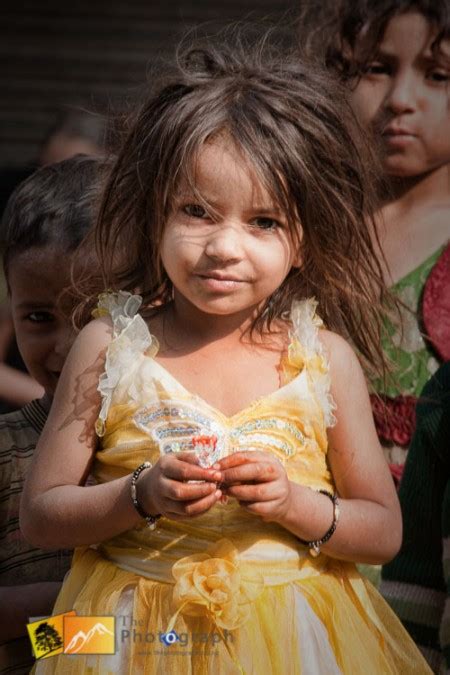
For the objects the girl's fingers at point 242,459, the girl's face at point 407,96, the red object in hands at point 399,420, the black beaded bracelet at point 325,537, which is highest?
the girl's face at point 407,96

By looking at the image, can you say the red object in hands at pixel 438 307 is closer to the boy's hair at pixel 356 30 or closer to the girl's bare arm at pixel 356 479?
the boy's hair at pixel 356 30

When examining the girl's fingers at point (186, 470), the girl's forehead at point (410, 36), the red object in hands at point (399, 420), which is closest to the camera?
the girl's fingers at point (186, 470)

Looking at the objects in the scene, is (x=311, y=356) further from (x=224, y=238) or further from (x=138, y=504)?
(x=138, y=504)

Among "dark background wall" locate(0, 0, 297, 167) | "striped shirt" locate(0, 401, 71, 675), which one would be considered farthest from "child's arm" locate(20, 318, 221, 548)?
"dark background wall" locate(0, 0, 297, 167)

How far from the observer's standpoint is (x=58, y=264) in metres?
2.95

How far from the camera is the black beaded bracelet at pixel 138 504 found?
7.32ft

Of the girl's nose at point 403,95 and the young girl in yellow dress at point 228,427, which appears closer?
the young girl in yellow dress at point 228,427

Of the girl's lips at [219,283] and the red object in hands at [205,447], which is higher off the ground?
the girl's lips at [219,283]

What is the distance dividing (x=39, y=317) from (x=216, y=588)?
0.97 meters

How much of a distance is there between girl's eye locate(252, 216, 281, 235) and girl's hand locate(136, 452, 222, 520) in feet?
1.64

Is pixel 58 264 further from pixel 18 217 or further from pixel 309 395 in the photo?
pixel 309 395

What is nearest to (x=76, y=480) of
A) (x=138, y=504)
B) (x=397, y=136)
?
(x=138, y=504)

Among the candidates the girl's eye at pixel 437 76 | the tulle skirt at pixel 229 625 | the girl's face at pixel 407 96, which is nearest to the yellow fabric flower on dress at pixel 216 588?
the tulle skirt at pixel 229 625
